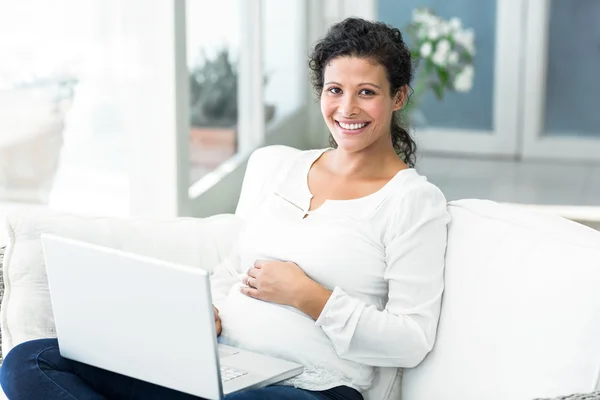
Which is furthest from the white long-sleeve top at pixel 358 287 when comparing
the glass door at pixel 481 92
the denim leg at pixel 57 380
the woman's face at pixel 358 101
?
the glass door at pixel 481 92

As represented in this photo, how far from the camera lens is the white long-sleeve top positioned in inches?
67.4

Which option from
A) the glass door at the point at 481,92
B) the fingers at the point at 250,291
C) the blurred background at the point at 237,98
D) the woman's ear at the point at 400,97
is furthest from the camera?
the glass door at the point at 481,92

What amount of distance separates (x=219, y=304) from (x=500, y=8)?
3.90m

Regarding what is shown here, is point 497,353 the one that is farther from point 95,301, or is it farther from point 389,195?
point 95,301

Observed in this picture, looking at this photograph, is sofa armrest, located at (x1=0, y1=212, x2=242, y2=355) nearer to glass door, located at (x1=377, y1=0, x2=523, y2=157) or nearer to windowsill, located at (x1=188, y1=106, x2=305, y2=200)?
windowsill, located at (x1=188, y1=106, x2=305, y2=200)

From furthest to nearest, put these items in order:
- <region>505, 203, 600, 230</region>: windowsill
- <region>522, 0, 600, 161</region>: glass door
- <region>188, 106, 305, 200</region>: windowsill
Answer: <region>522, 0, 600, 161</region>: glass door, <region>505, 203, 600, 230</region>: windowsill, <region>188, 106, 305, 200</region>: windowsill

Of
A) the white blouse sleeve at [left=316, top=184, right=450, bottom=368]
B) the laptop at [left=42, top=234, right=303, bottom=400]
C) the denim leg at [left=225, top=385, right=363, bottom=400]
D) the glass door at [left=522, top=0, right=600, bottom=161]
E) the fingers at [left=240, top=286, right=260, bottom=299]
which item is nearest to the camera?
the laptop at [left=42, top=234, right=303, bottom=400]

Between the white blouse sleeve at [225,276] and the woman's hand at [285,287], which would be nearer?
the woman's hand at [285,287]

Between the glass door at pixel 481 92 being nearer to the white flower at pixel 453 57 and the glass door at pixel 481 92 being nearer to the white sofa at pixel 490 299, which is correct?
the white flower at pixel 453 57

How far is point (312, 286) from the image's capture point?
1.75 m

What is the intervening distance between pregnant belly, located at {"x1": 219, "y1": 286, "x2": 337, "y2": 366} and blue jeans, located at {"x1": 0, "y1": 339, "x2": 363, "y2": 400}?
8 cm

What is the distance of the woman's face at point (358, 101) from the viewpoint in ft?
6.12

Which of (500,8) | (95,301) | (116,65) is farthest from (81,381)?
(500,8)

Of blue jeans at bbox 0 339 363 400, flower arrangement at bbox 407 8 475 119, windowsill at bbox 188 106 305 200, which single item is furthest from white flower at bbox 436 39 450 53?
blue jeans at bbox 0 339 363 400
